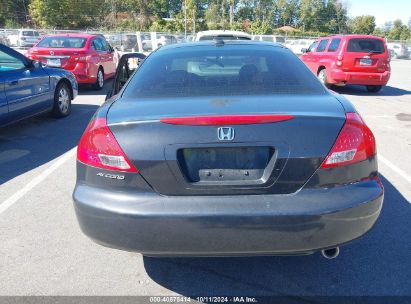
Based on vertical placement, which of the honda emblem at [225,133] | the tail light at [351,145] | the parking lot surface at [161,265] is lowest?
the parking lot surface at [161,265]

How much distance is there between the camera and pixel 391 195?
4160 millimetres

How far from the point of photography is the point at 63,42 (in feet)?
36.7

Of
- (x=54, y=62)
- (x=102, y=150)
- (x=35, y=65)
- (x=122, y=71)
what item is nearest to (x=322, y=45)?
(x=54, y=62)

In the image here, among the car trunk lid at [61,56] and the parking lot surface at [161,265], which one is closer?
the parking lot surface at [161,265]

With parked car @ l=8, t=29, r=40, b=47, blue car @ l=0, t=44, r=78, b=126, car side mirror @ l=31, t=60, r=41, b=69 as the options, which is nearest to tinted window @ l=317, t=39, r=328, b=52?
blue car @ l=0, t=44, r=78, b=126

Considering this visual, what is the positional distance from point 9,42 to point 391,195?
3816cm

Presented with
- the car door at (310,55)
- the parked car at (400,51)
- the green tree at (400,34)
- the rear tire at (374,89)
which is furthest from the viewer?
the green tree at (400,34)

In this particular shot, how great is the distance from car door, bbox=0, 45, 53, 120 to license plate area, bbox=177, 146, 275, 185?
4674 mm

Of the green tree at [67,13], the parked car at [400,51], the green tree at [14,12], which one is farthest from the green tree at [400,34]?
the green tree at [14,12]

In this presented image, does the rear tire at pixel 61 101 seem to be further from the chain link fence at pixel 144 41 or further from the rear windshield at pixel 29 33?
the rear windshield at pixel 29 33

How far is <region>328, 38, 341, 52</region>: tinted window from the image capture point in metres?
11.8

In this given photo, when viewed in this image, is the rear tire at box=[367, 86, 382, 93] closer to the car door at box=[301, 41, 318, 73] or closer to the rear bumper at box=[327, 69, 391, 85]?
the rear bumper at box=[327, 69, 391, 85]

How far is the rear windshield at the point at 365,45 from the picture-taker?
11.4m

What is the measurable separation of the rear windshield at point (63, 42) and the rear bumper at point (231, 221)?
9.74m
